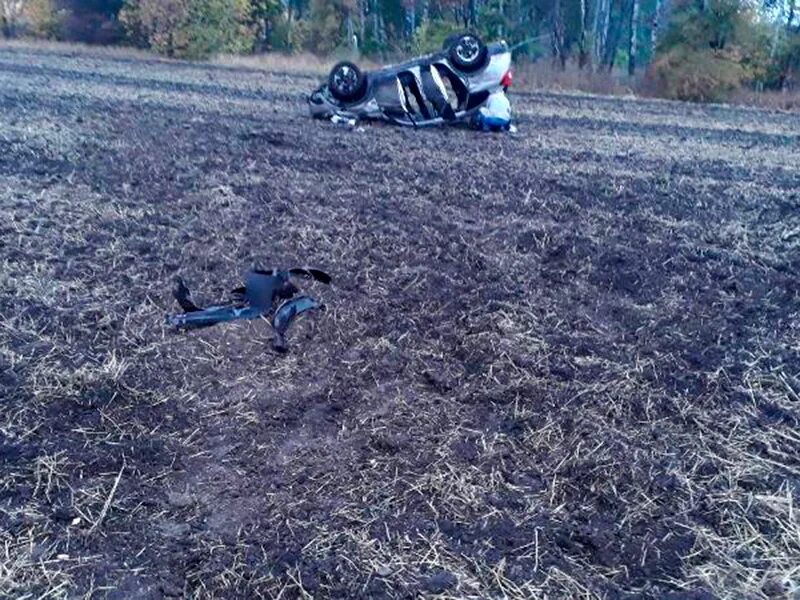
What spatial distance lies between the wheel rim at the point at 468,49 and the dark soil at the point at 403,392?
162 inches

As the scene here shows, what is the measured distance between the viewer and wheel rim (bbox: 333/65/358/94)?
1337 cm

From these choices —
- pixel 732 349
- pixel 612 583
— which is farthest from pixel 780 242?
pixel 612 583

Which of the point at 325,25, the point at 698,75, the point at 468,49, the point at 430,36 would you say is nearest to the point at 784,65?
the point at 698,75

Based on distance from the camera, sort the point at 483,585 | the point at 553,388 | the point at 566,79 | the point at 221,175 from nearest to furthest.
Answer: the point at 483,585, the point at 553,388, the point at 221,175, the point at 566,79

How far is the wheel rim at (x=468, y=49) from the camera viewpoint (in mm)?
12820

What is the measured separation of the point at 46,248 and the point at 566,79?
21723 millimetres

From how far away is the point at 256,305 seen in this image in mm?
5586

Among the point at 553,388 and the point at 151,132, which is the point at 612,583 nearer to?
the point at 553,388

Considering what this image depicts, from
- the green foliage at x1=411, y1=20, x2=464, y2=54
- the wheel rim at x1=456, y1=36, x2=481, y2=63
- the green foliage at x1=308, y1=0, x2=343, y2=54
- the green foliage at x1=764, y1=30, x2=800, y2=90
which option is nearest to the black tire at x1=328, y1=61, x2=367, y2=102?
the wheel rim at x1=456, y1=36, x2=481, y2=63

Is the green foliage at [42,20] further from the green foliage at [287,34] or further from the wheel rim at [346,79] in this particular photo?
the wheel rim at [346,79]

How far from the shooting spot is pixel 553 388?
15.3ft

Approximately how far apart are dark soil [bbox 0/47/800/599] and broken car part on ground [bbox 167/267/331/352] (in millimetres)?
120

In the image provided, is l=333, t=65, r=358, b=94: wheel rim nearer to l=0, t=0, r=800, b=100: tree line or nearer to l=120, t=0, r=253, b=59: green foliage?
l=0, t=0, r=800, b=100: tree line

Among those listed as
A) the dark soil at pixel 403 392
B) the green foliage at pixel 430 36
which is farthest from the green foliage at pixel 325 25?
the dark soil at pixel 403 392
